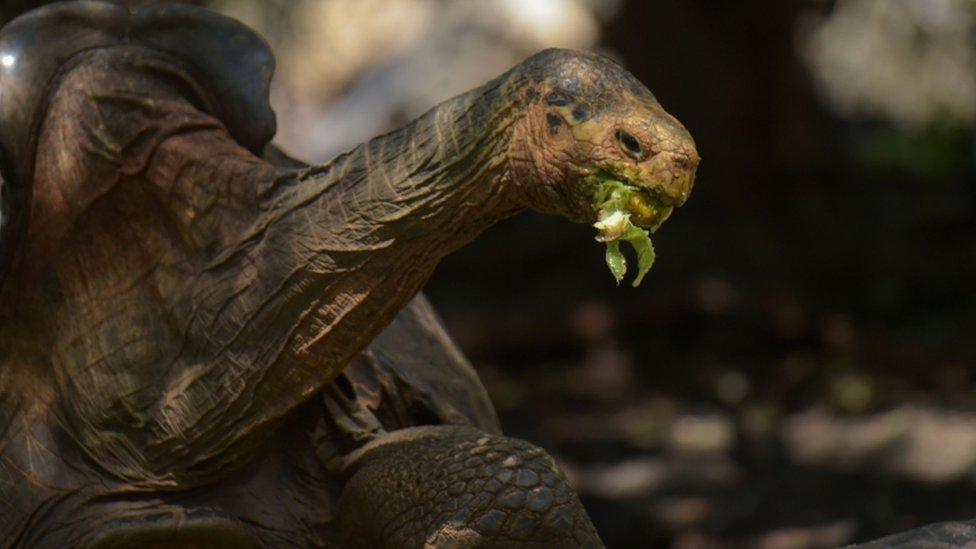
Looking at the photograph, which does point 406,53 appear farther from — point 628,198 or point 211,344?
point 628,198

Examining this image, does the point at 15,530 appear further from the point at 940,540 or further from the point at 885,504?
the point at 885,504

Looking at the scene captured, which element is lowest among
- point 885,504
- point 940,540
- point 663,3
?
point 885,504

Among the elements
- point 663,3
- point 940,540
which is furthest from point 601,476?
point 940,540

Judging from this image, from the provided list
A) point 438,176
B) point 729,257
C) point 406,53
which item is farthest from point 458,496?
point 406,53

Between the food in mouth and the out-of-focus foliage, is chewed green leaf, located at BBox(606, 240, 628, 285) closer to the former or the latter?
the food in mouth

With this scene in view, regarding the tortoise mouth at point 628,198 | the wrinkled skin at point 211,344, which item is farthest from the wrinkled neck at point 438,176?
the tortoise mouth at point 628,198

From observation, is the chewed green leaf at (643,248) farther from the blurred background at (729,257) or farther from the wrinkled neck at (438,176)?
the blurred background at (729,257)

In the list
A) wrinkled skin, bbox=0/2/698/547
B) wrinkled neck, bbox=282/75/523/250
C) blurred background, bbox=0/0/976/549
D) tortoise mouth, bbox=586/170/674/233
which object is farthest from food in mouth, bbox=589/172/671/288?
blurred background, bbox=0/0/976/549
